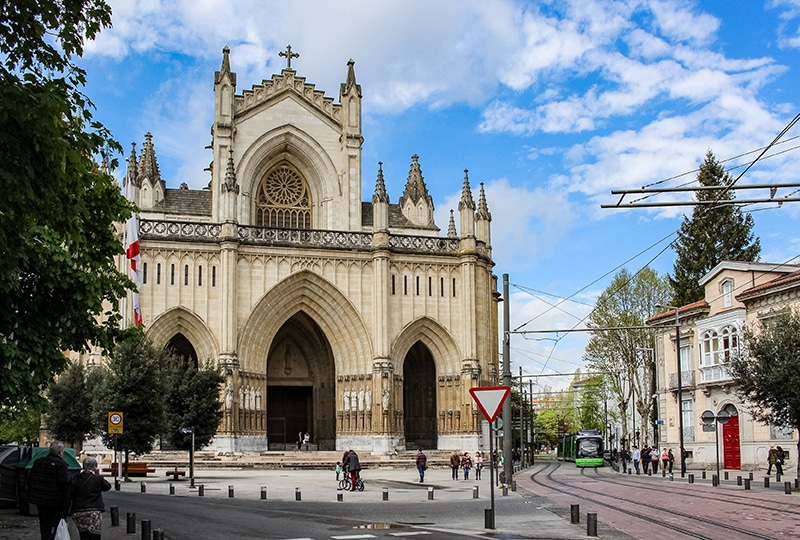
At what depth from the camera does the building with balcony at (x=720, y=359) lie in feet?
129

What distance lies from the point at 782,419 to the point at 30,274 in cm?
2406

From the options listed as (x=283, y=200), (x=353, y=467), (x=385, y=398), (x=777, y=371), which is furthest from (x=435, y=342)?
(x=777, y=371)

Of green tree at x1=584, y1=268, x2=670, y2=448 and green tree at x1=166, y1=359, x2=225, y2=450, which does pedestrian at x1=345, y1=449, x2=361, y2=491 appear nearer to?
green tree at x1=166, y1=359, x2=225, y2=450

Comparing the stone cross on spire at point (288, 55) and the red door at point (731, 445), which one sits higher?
the stone cross on spire at point (288, 55)

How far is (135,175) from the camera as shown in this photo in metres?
49.4

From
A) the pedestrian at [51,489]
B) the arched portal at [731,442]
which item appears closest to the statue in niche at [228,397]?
the arched portal at [731,442]

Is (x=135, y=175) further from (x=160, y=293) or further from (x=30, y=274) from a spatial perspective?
(x=30, y=274)

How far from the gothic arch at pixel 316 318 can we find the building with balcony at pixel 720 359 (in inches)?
621

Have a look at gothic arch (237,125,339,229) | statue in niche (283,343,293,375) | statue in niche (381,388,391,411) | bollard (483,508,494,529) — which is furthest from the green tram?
bollard (483,508,494,529)

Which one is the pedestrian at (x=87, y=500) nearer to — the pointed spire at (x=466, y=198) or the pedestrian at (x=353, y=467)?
the pedestrian at (x=353, y=467)

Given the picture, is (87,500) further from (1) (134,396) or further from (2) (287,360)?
(2) (287,360)

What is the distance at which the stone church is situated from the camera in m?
46.6

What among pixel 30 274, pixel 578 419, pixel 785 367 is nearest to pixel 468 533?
pixel 30 274

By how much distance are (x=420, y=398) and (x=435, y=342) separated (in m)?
4.17
